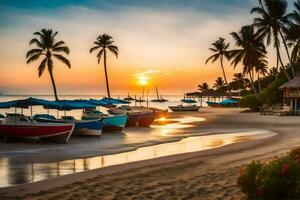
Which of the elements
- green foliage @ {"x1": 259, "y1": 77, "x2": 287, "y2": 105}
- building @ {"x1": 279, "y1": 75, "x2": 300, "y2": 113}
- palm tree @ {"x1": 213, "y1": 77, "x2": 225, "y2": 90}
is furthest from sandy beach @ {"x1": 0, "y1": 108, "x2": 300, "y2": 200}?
palm tree @ {"x1": 213, "y1": 77, "x2": 225, "y2": 90}

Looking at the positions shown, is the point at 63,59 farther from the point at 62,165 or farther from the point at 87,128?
the point at 62,165

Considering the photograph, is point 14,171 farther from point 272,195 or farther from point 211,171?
point 272,195

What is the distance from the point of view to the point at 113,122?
32.3m

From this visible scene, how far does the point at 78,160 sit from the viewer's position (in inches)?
682

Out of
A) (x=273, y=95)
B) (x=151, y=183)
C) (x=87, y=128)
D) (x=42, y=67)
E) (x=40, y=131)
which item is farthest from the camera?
(x=273, y=95)

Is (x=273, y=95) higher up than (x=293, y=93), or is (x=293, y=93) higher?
(x=293, y=93)

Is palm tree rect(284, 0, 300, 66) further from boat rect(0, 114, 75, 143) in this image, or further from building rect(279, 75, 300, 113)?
boat rect(0, 114, 75, 143)

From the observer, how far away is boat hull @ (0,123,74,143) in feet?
79.6

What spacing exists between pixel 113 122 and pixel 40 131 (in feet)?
28.8

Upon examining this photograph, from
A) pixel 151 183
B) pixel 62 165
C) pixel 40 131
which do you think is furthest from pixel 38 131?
pixel 151 183

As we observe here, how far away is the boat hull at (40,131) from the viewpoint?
24.3 meters

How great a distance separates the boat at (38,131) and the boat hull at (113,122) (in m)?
7.35

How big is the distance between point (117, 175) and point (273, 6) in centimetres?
4790

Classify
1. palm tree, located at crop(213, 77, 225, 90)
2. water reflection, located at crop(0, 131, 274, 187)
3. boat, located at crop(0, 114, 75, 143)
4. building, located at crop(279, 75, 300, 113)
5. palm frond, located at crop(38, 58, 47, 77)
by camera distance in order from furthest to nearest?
palm tree, located at crop(213, 77, 225, 90), palm frond, located at crop(38, 58, 47, 77), building, located at crop(279, 75, 300, 113), boat, located at crop(0, 114, 75, 143), water reflection, located at crop(0, 131, 274, 187)
